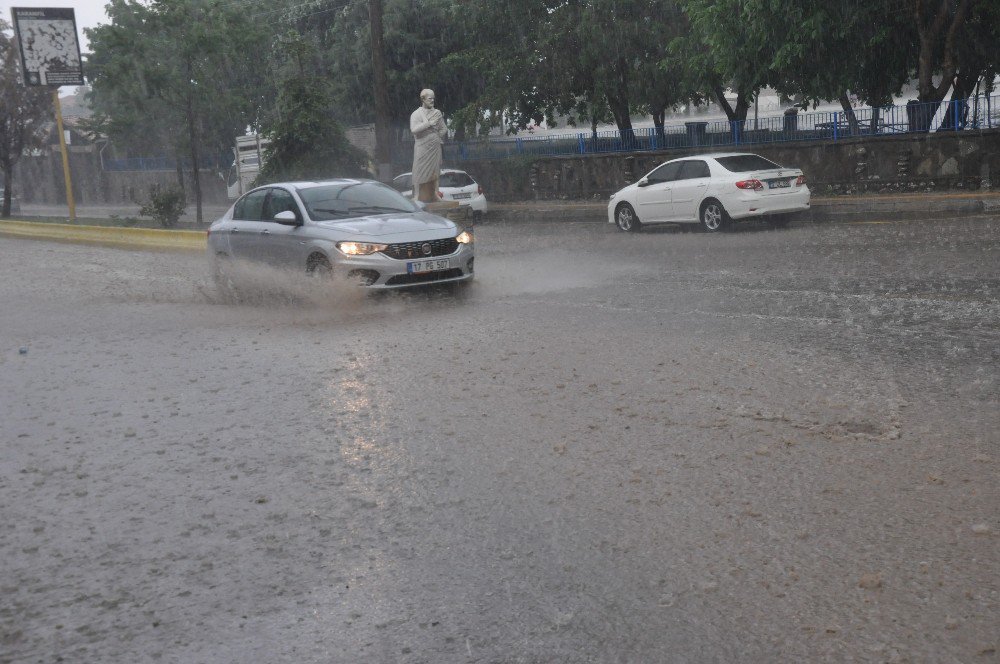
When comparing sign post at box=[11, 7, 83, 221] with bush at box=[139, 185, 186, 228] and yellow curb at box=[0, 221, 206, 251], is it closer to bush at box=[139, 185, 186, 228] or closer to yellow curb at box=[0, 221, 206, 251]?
yellow curb at box=[0, 221, 206, 251]

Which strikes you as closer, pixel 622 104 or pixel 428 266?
pixel 428 266

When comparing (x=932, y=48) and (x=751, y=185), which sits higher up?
(x=932, y=48)

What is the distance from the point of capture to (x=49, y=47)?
97.1 feet

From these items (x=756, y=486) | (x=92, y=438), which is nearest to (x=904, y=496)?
(x=756, y=486)

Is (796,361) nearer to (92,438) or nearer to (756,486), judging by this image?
(756,486)

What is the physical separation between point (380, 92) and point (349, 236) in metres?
18.2

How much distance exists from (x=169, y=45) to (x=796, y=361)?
99.2 ft

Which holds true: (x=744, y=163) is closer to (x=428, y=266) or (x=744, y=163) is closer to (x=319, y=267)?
(x=428, y=266)

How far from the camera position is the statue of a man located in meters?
19.6

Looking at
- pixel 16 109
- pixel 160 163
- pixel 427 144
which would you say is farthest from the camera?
pixel 160 163

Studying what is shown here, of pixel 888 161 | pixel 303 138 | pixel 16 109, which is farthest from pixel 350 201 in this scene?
pixel 16 109

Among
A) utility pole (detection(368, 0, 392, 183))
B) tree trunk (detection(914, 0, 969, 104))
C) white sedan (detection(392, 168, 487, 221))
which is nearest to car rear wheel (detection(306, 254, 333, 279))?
white sedan (detection(392, 168, 487, 221))

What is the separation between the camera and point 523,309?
1079 centimetres

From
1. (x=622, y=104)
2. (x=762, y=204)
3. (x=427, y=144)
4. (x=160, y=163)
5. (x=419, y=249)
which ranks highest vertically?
(x=160, y=163)
